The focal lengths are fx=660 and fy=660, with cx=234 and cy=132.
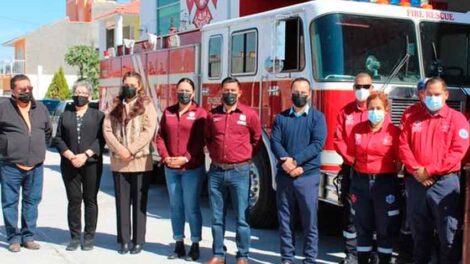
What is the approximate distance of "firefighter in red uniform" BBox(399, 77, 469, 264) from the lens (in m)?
5.21

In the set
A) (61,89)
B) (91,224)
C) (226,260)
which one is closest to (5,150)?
(91,224)

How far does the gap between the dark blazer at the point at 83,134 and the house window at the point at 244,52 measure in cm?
204

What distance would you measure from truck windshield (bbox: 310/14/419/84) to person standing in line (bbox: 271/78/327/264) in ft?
3.45

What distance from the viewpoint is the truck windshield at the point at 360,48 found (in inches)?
270

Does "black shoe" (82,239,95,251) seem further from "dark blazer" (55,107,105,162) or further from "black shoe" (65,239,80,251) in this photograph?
"dark blazer" (55,107,105,162)

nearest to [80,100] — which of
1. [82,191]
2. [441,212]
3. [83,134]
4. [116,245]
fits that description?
[83,134]

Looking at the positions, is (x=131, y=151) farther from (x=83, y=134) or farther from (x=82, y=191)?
(x=82, y=191)

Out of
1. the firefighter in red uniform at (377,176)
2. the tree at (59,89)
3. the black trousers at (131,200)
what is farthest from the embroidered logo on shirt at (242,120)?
the tree at (59,89)

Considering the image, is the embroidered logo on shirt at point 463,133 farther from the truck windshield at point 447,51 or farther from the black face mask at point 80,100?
the black face mask at point 80,100

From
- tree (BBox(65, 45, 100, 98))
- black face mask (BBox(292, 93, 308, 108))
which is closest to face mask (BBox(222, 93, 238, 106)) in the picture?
black face mask (BBox(292, 93, 308, 108))

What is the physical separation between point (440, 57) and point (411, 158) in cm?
251

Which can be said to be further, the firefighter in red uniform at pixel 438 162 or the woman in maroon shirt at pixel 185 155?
the woman in maroon shirt at pixel 185 155

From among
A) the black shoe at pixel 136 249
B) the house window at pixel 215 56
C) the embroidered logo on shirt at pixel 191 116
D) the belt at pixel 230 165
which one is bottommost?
the black shoe at pixel 136 249

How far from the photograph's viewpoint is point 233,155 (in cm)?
608
